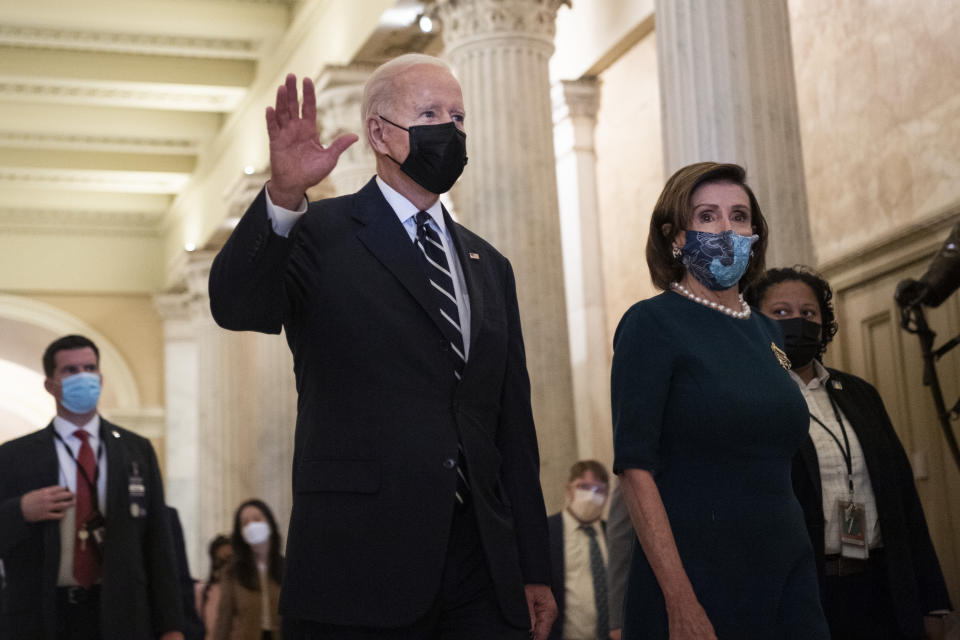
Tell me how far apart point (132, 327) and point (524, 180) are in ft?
52.2

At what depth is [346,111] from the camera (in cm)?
1435

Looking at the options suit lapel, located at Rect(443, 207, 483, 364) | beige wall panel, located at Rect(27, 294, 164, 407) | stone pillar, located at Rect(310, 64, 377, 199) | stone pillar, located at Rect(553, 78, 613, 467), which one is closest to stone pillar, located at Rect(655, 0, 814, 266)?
suit lapel, located at Rect(443, 207, 483, 364)

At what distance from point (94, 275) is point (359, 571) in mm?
22716

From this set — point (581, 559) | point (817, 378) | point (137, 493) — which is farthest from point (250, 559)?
point (817, 378)

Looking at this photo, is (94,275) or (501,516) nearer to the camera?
(501,516)


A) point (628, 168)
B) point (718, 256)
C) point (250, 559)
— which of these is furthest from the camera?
point (628, 168)

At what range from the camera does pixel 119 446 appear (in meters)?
5.39

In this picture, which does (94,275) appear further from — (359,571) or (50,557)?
(359,571)

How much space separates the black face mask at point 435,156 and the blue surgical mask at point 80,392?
2597 millimetres

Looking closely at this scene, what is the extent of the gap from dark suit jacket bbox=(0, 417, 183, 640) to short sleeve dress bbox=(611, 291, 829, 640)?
2459 millimetres

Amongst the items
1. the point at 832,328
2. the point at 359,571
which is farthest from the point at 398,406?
the point at 832,328

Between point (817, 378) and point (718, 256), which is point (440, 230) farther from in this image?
point (817, 378)

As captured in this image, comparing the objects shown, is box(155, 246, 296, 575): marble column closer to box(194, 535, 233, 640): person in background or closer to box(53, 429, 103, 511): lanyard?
box(194, 535, 233, 640): person in background

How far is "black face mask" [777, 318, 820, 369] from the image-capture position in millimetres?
4477
